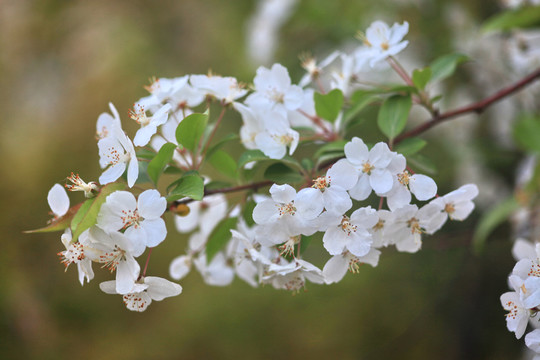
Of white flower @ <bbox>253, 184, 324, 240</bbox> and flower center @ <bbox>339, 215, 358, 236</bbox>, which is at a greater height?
white flower @ <bbox>253, 184, 324, 240</bbox>

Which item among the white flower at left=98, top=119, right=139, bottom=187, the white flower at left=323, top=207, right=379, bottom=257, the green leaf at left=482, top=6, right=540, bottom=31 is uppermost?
the white flower at left=98, top=119, right=139, bottom=187

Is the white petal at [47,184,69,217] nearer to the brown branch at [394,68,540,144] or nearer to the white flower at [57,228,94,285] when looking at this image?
the white flower at [57,228,94,285]

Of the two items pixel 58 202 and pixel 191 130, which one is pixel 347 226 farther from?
pixel 58 202

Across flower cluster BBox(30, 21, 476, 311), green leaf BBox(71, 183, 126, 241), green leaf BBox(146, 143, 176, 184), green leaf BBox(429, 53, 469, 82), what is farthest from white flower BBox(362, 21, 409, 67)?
green leaf BBox(71, 183, 126, 241)

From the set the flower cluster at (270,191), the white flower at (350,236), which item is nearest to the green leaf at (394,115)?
the flower cluster at (270,191)

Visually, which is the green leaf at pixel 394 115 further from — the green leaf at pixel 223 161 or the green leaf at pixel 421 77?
the green leaf at pixel 223 161
